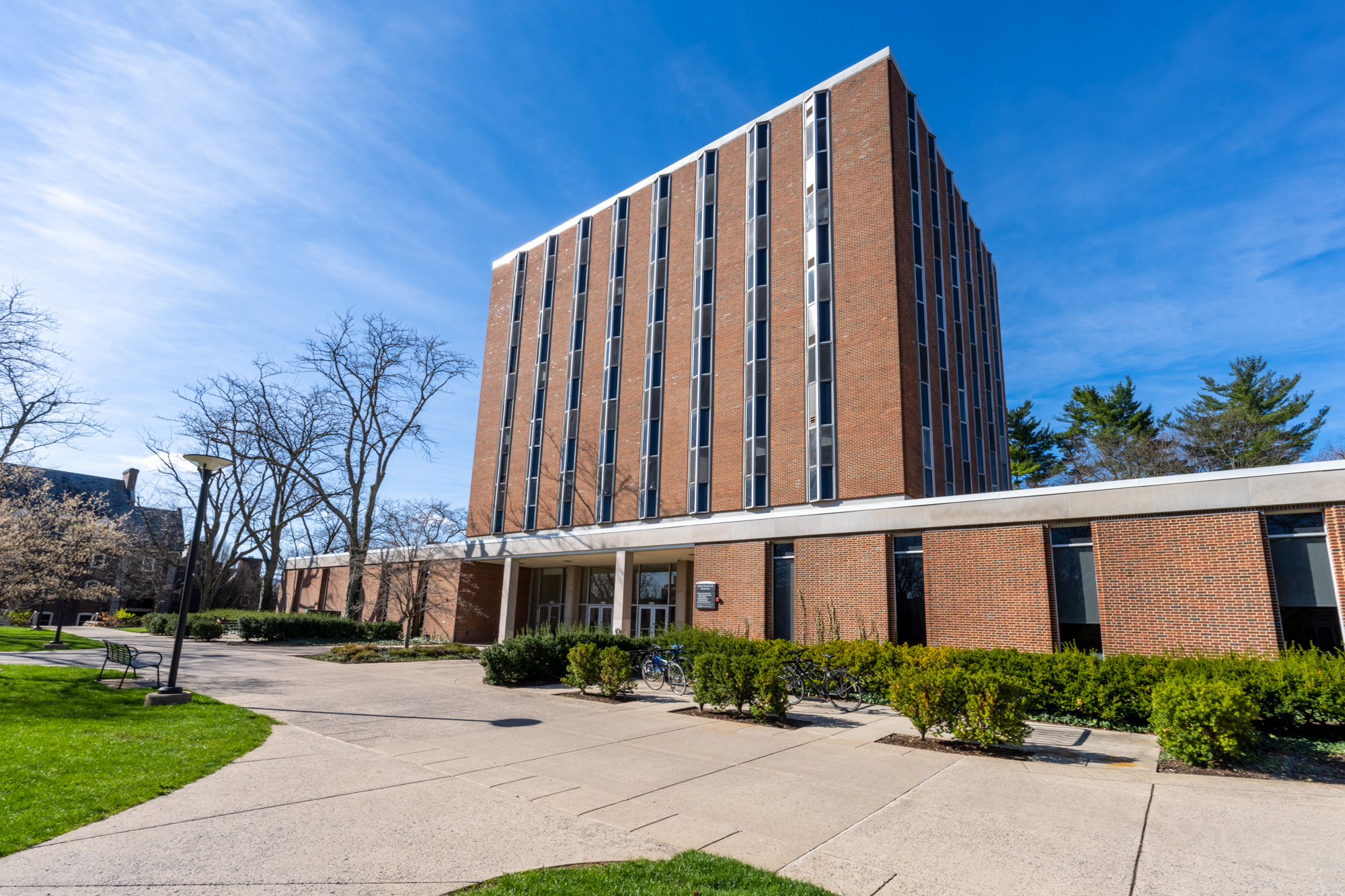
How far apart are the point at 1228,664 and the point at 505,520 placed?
1167 inches

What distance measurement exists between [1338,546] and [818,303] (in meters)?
16.1

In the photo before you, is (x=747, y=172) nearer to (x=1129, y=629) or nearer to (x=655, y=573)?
(x=655, y=573)

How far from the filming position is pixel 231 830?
5410mm

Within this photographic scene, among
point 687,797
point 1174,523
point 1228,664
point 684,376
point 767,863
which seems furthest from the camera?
point 684,376

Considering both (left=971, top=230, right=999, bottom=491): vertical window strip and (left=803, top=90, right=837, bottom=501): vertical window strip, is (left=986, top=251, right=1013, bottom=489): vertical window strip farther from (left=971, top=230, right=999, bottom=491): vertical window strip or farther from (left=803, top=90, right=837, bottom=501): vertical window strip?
(left=803, top=90, right=837, bottom=501): vertical window strip

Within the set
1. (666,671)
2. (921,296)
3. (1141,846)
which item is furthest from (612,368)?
(1141,846)

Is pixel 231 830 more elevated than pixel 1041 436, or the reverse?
pixel 1041 436

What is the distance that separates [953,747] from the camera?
31.5 ft

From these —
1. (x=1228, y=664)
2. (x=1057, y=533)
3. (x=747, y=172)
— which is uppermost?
(x=747, y=172)

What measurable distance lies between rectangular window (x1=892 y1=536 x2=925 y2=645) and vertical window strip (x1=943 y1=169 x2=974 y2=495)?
34.9 ft

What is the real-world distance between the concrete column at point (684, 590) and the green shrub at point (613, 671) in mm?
13046

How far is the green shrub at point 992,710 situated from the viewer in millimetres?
9000

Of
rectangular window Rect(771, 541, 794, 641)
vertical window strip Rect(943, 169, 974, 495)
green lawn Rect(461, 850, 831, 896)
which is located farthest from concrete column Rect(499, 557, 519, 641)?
green lawn Rect(461, 850, 831, 896)

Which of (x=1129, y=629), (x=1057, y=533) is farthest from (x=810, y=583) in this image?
(x=1129, y=629)
